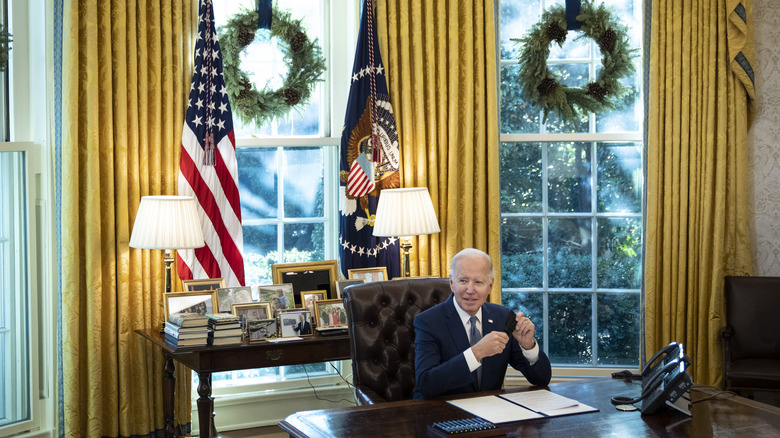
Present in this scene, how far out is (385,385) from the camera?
3.29 meters

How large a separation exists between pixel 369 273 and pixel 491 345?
195cm

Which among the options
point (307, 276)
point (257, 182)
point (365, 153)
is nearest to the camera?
point (307, 276)

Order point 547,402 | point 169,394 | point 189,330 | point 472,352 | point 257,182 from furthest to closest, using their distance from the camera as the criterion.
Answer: point 257,182
point 169,394
point 189,330
point 472,352
point 547,402

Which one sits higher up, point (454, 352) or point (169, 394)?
point (454, 352)

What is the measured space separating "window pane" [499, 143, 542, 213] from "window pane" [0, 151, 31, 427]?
2828 mm

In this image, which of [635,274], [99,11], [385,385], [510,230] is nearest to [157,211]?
[99,11]

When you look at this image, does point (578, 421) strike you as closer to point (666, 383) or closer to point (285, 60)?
point (666, 383)

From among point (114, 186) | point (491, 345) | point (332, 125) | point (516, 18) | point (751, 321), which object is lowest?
point (751, 321)

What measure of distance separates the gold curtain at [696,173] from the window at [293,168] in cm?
195

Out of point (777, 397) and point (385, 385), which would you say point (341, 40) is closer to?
point (385, 385)

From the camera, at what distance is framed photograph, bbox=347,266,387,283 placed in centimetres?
457

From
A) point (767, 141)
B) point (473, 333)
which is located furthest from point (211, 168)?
point (767, 141)

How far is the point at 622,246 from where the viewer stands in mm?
5184

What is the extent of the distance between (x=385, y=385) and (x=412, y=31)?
7.81 ft
